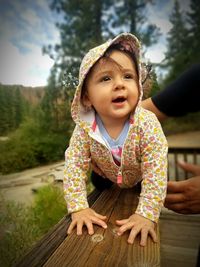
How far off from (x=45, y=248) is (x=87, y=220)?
123mm

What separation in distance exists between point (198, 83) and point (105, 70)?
41 cm

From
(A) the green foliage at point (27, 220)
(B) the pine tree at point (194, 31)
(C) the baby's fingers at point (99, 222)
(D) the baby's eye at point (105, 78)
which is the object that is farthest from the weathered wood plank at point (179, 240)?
(B) the pine tree at point (194, 31)

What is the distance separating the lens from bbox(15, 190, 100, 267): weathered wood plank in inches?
19.7

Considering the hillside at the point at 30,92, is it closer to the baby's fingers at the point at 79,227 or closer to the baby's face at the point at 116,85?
the baby's face at the point at 116,85

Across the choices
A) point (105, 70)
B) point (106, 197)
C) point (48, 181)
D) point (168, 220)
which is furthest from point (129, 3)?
point (106, 197)

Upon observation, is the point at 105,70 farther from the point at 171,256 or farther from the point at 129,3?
the point at 129,3

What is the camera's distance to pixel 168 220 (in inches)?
88.6

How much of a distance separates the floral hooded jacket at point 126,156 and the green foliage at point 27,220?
38.5 inches

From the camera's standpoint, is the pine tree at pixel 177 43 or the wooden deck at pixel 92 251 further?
the pine tree at pixel 177 43

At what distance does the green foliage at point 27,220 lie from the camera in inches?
63.3

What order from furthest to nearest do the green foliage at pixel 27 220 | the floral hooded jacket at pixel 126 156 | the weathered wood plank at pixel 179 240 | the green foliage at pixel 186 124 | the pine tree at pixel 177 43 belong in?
1. the pine tree at pixel 177 43
2. the green foliage at pixel 186 124
3. the weathered wood plank at pixel 179 240
4. the green foliage at pixel 27 220
5. the floral hooded jacket at pixel 126 156

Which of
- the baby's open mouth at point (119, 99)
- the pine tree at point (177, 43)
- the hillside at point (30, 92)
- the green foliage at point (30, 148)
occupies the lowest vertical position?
the green foliage at point (30, 148)

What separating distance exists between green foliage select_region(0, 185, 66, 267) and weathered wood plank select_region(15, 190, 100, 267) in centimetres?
102

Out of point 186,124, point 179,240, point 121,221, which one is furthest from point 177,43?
point 121,221
